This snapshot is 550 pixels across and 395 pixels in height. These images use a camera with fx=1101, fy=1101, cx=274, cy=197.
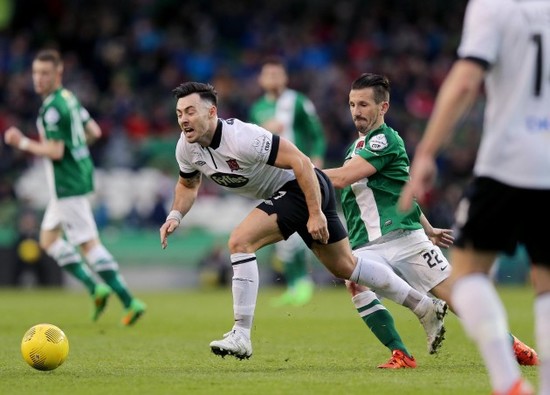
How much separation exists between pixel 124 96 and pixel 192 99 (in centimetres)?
1541

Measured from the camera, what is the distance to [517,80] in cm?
510

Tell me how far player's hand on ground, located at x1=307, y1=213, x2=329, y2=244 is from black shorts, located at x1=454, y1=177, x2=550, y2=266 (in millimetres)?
2404

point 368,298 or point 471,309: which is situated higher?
point 471,309

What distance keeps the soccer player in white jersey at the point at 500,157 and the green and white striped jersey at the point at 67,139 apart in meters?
7.67

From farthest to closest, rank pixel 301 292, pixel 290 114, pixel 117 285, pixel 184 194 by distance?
pixel 301 292
pixel 290 114
pixel 117 285
pixel 184 194

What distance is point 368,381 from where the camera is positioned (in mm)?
6812

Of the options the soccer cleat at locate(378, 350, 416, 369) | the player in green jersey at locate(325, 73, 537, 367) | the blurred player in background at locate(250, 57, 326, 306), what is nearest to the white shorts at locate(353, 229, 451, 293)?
the player in green jersey at locate(325, 73, 537, 367)

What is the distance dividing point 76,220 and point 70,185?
1.34 feet

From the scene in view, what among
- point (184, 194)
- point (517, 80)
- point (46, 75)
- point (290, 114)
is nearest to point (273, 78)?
point (290, 114)

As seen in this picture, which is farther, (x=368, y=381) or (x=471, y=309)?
(x=368, y=381)

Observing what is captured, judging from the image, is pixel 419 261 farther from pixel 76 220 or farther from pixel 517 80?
pixel 76 220

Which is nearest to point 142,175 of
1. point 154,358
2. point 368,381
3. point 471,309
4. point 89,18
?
point 89,18

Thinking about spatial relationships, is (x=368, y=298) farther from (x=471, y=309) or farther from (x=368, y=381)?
(x=471, y=309)

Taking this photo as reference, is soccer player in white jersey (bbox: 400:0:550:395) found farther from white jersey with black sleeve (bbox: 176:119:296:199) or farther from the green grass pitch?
white jersey with black sleeve (bbox: 176:119:296:199)
